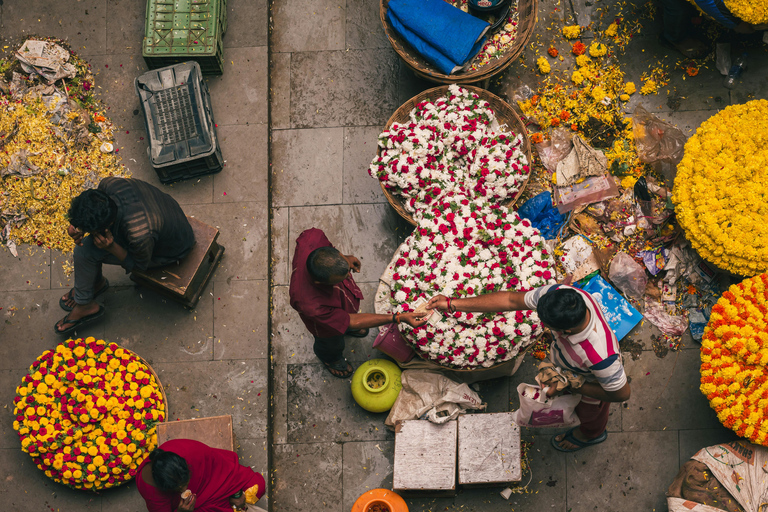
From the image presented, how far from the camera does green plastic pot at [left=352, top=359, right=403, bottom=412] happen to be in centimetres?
427

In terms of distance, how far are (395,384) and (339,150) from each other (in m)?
2.10

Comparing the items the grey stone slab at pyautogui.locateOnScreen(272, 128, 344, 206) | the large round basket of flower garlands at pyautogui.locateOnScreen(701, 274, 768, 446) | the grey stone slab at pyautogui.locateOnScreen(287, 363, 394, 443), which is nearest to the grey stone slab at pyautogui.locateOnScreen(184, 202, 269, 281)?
the grey stone slab at pyautogui.locateOnScreen(272, 128, 344, 206)

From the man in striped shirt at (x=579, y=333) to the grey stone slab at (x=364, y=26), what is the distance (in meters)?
2.68

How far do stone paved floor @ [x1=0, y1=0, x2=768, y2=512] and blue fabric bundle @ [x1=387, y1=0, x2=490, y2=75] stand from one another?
610mm

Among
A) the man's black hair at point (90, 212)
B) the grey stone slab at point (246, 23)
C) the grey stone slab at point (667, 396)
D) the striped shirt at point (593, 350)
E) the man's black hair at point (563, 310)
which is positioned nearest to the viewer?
the man's black hair at point (563, 310)

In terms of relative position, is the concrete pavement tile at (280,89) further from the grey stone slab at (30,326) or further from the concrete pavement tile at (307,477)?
the concrete pavement tile at (307,477)

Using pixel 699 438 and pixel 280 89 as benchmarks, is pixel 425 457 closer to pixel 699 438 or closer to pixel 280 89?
pixel 699 438

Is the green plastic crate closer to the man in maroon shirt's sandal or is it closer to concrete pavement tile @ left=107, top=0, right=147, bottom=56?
concrete pavement tile @ left=107, top=0, right=147, bottom=56

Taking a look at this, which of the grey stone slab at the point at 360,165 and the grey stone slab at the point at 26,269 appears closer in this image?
the grey stone slab at the point at 26,269

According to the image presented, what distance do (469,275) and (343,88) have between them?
225cm

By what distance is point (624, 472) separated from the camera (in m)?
4.39

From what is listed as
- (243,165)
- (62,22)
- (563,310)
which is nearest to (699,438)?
(563,310)

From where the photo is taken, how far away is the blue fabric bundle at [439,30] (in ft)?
14.5

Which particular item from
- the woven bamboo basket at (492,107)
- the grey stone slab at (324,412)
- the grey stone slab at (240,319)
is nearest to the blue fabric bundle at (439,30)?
the woven bamboo basket at (492,107)
